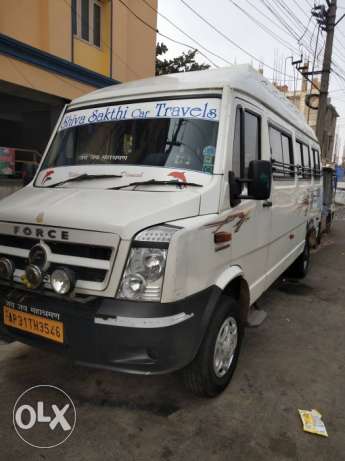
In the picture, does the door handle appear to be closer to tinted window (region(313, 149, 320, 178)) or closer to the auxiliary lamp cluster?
the auxiliary lamp cluster

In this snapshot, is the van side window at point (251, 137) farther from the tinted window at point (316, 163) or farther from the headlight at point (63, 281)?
the tinted window at point (316, 163)

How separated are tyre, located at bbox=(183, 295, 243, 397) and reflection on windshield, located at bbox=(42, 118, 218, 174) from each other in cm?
112

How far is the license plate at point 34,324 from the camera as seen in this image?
8.15ft

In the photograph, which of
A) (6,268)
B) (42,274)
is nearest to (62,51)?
(6,268)

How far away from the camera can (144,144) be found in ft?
10.3

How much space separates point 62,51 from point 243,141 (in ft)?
29.0

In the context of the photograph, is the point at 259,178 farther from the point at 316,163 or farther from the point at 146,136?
the point at 316,163

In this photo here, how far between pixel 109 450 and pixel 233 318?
1.33m

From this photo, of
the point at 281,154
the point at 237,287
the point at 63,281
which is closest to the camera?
the point at 63,281

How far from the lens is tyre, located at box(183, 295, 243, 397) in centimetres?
272

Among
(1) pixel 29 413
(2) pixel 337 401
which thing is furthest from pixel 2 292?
(2) pixel 337 401

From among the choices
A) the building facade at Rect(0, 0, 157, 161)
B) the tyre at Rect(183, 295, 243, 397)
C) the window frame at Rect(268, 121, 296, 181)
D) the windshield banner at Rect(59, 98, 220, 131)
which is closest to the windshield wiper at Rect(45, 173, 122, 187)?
the windshield banner at Rect(59, 98, 220, 131)

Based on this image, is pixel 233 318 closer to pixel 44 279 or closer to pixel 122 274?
pixel 122 274

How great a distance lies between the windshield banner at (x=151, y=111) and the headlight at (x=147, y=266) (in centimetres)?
124
